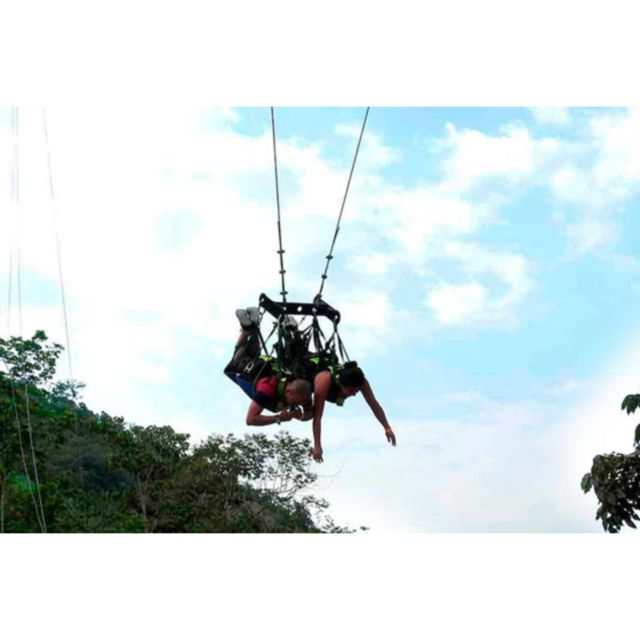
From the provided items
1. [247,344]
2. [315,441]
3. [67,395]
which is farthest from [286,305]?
[67,395]

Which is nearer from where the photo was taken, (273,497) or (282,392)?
(282,392)

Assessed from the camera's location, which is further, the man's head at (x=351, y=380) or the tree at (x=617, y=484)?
the tree at (x=617, y=484)

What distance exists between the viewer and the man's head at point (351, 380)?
13.5 ft

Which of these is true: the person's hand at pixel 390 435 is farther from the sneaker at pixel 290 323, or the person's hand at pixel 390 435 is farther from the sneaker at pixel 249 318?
the sneaker at pixel 249 318

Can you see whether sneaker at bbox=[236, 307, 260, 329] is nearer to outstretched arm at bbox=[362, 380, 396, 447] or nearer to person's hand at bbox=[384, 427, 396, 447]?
outstretched arm at bbox=[362, 380, 396, 447]

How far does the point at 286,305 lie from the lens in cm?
436

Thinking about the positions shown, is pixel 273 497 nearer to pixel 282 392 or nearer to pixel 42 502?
→ pixel 42 502

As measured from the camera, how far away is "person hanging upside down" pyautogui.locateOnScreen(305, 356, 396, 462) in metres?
4.13

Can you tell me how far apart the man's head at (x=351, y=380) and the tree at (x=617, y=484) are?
1.59 meters

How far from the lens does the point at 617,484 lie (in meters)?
5.11

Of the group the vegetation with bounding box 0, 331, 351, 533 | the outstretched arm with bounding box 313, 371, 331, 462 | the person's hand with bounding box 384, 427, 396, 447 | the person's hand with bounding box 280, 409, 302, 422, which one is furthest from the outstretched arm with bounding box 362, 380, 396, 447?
the vegetation with bounding box 0, 331, 351, 533

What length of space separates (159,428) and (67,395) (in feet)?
4.60

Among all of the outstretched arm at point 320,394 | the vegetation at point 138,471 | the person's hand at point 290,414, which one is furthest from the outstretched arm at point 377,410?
the vegetation at point 138,471

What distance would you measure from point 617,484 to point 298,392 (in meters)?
1.85
